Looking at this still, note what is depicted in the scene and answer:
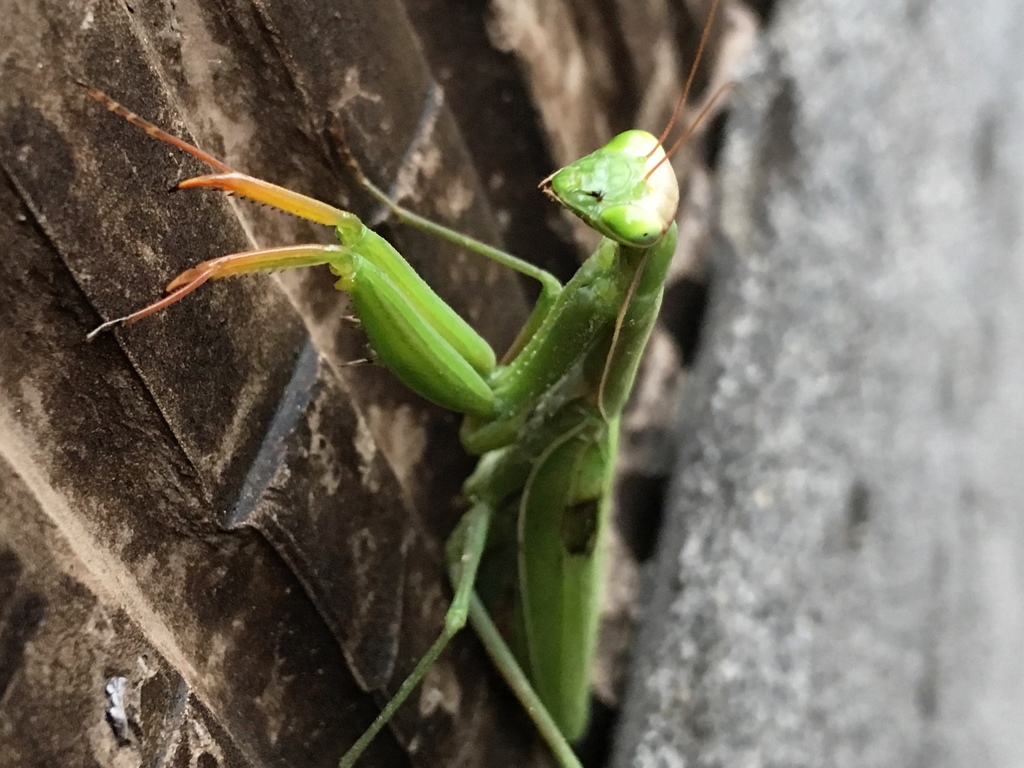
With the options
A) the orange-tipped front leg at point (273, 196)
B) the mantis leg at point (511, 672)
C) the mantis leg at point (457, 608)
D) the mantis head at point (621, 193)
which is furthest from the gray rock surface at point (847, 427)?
the orange-tipped front leg at point (273, 196)

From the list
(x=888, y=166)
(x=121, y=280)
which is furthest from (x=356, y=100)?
(x=888, y=166)

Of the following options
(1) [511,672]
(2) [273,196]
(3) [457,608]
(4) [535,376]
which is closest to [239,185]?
(2) [273,196]

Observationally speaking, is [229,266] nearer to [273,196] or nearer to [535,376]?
[273,196]

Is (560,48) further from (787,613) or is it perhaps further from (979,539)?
(979,539)

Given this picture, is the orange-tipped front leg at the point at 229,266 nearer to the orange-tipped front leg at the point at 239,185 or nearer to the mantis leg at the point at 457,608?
the orange-tipped front leg at the point at 239,185

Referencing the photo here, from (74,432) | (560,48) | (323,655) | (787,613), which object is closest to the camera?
(74,432)

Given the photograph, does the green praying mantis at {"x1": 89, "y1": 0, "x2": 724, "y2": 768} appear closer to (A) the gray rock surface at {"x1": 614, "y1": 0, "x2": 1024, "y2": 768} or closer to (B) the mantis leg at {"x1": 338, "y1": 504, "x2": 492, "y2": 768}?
(B) the mantis leg at {"x1": 338, "y1": 504, "x2": 492, "y2": 768}
